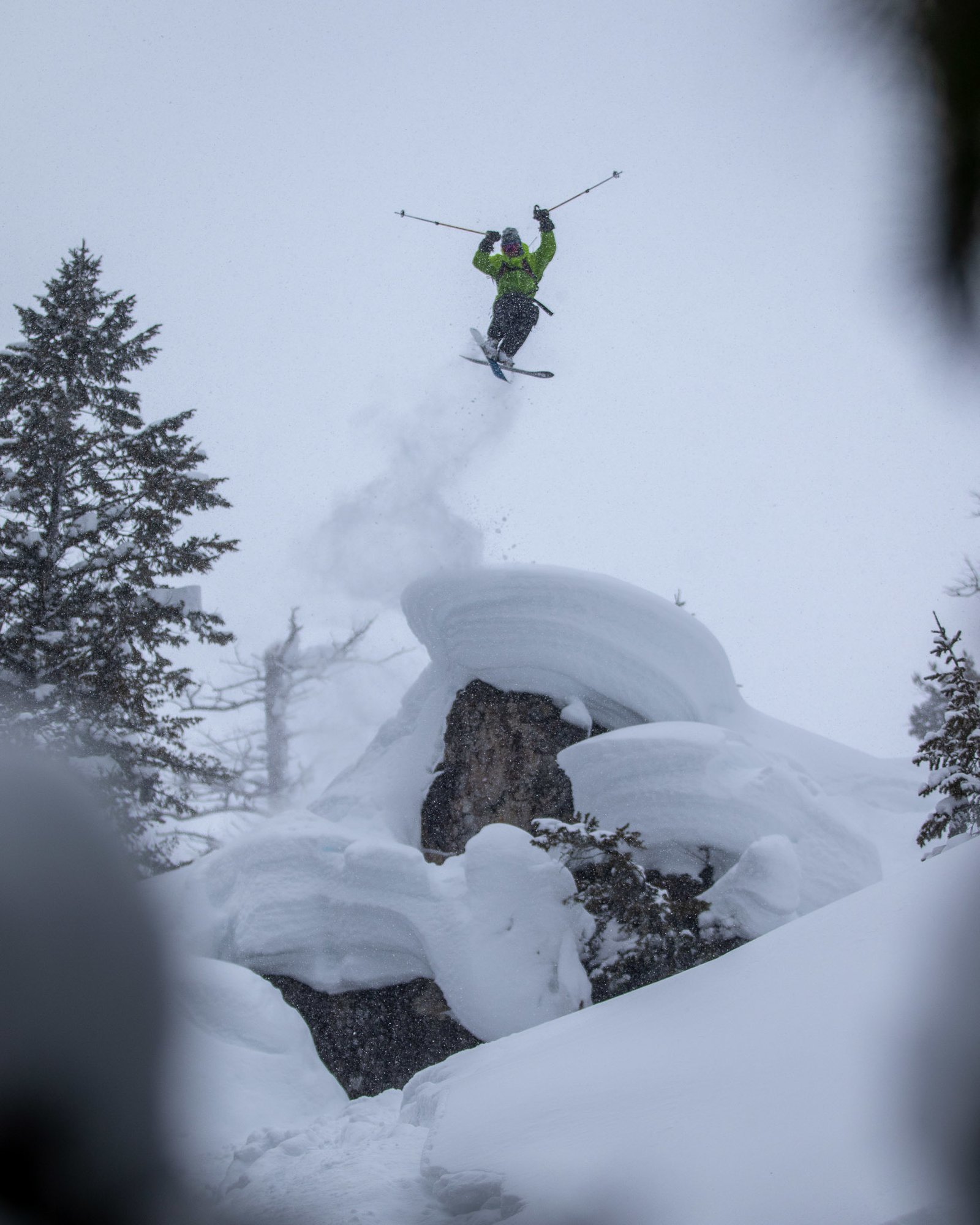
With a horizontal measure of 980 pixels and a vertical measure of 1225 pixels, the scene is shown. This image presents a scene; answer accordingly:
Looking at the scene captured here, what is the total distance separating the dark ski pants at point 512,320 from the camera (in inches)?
543

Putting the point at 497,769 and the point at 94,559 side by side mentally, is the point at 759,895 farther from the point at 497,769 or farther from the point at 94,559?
the point at 94,559

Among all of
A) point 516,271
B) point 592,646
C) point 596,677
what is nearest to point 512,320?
point 516,271

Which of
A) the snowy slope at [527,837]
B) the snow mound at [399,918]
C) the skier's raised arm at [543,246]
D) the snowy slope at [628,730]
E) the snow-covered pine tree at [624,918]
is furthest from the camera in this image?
the skier's raised arm at [543,246]

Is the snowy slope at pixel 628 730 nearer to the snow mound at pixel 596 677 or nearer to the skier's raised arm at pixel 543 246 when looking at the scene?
the snow mound at pixel 596 677

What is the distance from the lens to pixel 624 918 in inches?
321

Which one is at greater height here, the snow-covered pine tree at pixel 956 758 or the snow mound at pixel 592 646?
the snow mound at pixel 592 646

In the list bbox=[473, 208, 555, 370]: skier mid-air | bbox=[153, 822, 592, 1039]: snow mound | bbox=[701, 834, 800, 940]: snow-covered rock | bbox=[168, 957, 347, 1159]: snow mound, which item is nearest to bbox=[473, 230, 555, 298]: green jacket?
bbox=[473, 208, 555, 370]: skier mid-air

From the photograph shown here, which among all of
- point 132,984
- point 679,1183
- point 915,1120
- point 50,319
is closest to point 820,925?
point 679,1183

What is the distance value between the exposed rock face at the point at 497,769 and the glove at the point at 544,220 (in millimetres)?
7040

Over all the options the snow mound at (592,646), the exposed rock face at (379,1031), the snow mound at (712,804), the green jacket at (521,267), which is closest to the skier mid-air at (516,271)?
the green jacket at (521,267)

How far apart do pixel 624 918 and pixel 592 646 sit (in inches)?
194

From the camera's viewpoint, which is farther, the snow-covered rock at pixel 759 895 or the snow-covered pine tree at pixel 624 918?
the snow-covered rock at pixel 759 895

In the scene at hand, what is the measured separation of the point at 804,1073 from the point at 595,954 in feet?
21.9

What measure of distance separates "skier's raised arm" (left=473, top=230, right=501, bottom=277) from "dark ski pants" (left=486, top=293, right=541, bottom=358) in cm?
54
